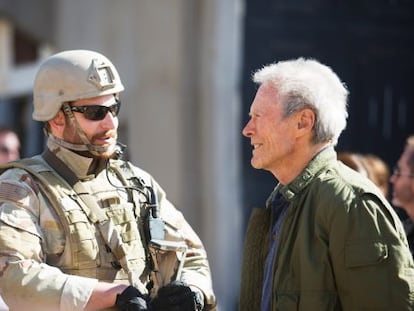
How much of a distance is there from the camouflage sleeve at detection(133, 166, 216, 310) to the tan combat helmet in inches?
18.2

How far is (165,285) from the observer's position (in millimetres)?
4531

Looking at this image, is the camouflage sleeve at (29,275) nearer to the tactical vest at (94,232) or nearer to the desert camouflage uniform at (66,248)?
the desert camouflage uniform at (66,248)

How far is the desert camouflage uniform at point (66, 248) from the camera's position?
4309 millimetres

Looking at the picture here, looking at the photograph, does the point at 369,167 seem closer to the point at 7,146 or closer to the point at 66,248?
the point at 7,146

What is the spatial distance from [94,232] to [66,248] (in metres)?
0.13

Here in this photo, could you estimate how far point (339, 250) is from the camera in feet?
13.8

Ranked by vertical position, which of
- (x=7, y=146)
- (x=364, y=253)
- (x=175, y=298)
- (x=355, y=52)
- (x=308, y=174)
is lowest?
(x=175, y=298)

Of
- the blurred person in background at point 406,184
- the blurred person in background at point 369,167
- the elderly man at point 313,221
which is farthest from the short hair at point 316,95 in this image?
the blurred person in background at point 369,167

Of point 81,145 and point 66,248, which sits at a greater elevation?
point 81,145

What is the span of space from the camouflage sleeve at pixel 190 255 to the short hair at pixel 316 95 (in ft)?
2.28

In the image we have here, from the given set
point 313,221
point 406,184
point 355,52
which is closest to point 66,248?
point 313,221

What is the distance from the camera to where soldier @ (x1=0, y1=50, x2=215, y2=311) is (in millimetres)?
4324

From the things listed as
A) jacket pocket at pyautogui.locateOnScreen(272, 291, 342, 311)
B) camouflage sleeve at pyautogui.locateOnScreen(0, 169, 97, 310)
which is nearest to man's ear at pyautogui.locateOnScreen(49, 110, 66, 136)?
camouflage sleeve at pyautogui.locateOnScreen(0, 169, 97, 310)

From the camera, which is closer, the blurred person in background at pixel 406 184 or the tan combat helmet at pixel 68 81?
the tan combat helmet at pixel 68 81
